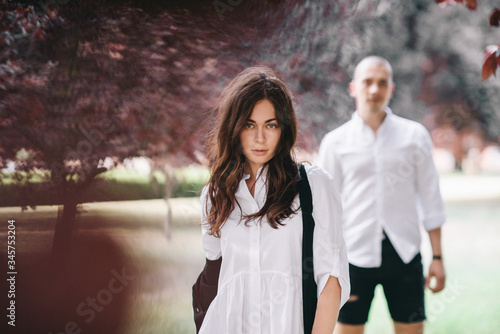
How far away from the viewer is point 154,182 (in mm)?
3082

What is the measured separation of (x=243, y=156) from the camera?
5.49 ft

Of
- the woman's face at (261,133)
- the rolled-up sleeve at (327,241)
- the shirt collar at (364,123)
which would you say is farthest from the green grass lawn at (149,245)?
the rolled-up sleeve at (327,241)

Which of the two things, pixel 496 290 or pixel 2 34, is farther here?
pixel 496 290

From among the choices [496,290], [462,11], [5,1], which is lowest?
[496,290]

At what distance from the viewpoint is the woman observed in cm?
151

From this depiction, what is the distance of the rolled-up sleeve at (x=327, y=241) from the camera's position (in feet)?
4.95

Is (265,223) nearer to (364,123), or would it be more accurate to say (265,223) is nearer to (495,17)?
(495,17)

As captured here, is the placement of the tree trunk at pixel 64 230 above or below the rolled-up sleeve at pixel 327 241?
below

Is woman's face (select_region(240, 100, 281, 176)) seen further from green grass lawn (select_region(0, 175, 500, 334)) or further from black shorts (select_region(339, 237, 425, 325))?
green grass lawn (select_region(0, 175, 500, 334))

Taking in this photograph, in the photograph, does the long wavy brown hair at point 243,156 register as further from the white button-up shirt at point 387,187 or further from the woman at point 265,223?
the white button-up shirt at point 387,187

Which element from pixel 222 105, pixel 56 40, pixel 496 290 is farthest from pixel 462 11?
pixel 222 105

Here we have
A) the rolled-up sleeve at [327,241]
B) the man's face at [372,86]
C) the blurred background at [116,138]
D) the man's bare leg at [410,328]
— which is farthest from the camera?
the blurred background at [116,138]

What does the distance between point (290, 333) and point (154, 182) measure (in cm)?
180

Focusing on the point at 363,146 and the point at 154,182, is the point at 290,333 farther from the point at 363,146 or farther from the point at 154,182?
the point at 154,182
